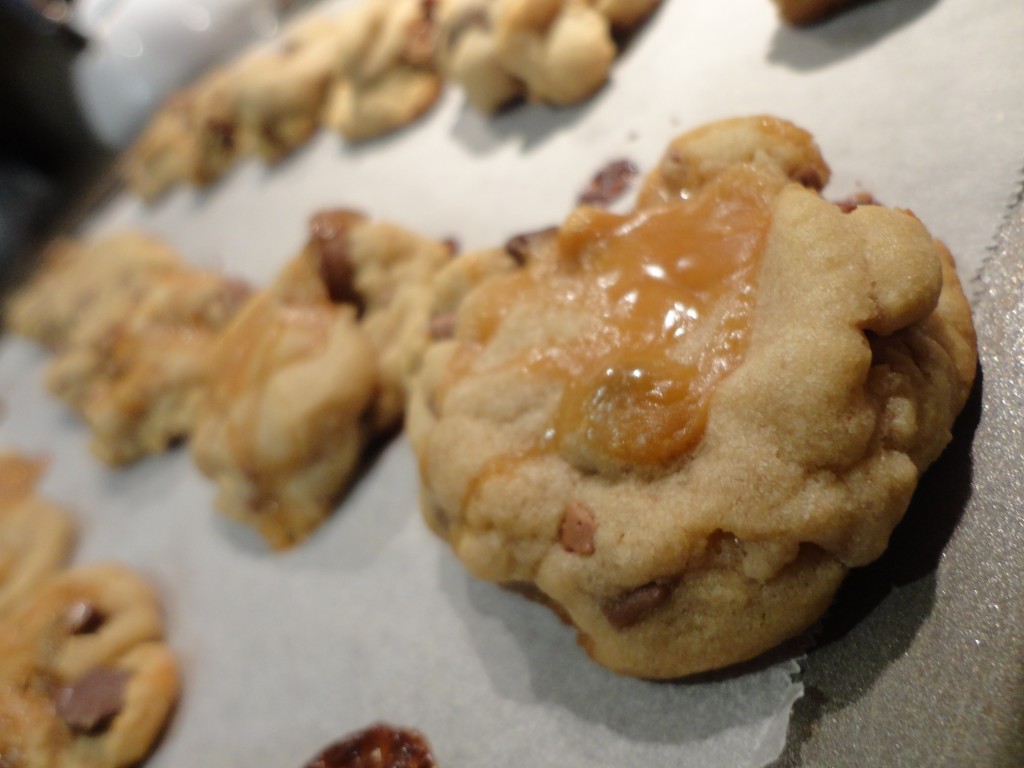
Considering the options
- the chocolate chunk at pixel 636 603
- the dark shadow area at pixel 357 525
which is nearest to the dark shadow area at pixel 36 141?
the dark shadow area at pixel 357 525

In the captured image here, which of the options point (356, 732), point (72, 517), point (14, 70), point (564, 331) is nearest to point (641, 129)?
point (564, 331)

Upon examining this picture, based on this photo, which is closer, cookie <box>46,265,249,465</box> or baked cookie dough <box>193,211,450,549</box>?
baked cookie dough <box>193,211,450,549</box>

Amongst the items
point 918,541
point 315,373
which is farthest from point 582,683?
point 315,373

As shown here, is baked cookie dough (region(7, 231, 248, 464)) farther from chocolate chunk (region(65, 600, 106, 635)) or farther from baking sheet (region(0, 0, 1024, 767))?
chocolate chunk (region(65, 600, 106, 635))

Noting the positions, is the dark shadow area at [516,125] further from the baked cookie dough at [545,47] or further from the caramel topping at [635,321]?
the caramel topping at [635,321]

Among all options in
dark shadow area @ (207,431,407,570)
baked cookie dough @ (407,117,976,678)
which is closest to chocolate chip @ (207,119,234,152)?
dark shadow area @ (207,431,407,570)

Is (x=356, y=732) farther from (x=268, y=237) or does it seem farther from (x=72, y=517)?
(x=268, y=237)

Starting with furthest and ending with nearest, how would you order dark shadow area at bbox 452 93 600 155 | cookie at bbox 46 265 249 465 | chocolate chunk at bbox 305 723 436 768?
cookie at bbox 46 265 249 465, dark shadow area at bbox 452 93 600 155, chocolate chunk at bbox 305 723 436 768
